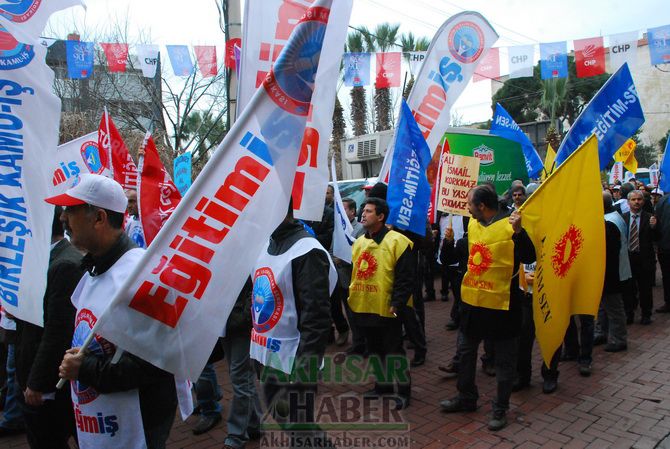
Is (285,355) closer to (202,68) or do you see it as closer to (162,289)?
(162,289)

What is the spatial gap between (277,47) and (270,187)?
2.24 metres

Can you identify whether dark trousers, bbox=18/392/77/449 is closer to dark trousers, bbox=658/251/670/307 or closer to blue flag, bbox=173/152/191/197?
blue flag, bbox=173/152/191/197

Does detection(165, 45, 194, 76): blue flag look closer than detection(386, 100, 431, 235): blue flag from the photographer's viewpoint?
No

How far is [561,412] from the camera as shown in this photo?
14.6 feet

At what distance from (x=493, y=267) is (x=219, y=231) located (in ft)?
9.14

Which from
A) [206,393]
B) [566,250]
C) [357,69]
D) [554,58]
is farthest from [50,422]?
[554,58]

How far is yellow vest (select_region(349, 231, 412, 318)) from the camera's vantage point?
4.54 m

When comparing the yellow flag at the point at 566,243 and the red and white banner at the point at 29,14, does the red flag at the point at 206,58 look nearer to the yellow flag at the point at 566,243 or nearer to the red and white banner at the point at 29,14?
the red and white banner at the point at 29,14

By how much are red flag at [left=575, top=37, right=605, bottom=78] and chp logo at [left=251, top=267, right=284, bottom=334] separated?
13046 millimetres

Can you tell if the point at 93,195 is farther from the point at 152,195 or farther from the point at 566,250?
the point at 566,250

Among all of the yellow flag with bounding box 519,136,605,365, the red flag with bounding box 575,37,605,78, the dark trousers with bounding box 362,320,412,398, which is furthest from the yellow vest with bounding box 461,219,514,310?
the red flag with bounding box 575,37,605,78

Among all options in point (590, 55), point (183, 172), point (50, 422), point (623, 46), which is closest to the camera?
point (50, 422)

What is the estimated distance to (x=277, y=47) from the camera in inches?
156

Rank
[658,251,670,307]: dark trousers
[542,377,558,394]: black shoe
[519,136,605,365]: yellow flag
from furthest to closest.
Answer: [658,251,670,307]: dark trousers
[542,377,558,394]: black shoe
[519,136,605,365]: yellow flag
